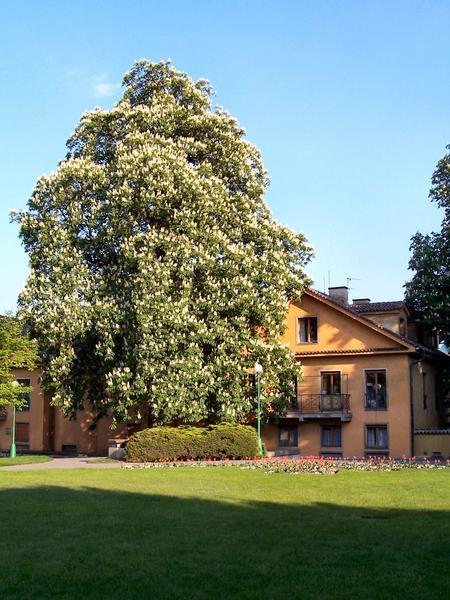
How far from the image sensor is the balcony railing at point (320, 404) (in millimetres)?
40125

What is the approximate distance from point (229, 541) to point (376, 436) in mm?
29745

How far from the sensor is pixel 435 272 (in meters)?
43.5

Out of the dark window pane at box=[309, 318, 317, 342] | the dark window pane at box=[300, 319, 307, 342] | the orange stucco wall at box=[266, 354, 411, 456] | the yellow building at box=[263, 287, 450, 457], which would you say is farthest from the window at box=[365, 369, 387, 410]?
the dark window pane at box=[300, 319, 307, 342]

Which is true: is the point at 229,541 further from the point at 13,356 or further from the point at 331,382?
the point at 331,382

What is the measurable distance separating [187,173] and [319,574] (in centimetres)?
2923

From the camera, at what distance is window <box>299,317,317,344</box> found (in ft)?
139

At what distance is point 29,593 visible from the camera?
26.9 feet

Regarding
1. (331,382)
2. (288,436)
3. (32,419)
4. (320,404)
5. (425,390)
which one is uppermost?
(331,382)

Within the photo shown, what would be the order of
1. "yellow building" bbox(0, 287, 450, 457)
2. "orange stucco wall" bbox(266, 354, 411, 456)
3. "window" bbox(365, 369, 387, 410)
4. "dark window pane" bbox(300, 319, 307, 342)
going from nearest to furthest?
1. "orange stucco wall" bbox(266, 354, 411, 456)
2. "yellow building" bbox(0, 287, 450, 457)
3. "window" bbox(365, 369, 387, 410)
4. "dark window pane" bbox(300, 319, 307, 342)

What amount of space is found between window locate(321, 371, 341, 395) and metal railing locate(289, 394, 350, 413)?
800mm

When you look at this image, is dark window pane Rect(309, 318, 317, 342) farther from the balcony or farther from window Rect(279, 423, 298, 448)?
window Rect(279, 423, 298, 448)

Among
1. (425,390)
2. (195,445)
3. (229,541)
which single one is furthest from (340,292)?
(229,541)

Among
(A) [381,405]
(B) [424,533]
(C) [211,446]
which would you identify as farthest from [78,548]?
(A) [381,405]

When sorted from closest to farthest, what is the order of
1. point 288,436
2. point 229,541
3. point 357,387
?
point 229,541, point 357,387, point 288,436
